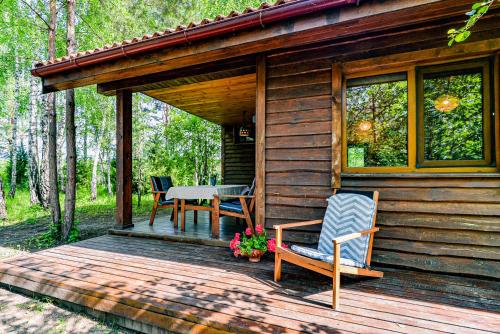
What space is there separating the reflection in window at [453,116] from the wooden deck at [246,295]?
114cm

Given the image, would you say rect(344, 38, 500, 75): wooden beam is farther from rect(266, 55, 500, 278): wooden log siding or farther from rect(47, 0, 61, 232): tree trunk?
rect(47, 0, 61, 232): tree trunk

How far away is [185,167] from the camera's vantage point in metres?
8.05

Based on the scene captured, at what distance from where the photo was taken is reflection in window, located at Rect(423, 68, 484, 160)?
94.1 inches

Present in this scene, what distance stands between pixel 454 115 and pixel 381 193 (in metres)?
0.96

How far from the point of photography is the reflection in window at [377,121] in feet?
8.66

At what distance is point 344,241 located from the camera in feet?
6.33

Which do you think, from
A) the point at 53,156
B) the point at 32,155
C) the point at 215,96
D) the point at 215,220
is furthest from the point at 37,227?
the point at 32,155

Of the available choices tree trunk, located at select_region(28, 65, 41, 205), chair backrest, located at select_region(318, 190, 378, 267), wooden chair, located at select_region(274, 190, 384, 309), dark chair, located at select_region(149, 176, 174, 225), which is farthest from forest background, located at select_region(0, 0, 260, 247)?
chair backrest, located at select_region(318, 190, 378, 267)

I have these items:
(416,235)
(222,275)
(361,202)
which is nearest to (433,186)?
(416,235)

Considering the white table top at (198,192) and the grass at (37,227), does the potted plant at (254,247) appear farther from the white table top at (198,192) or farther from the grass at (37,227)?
the grass at (37,227)

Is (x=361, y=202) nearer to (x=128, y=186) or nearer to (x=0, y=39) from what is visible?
(x=128, y=186)

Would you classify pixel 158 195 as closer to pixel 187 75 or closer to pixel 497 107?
pixel 187 75

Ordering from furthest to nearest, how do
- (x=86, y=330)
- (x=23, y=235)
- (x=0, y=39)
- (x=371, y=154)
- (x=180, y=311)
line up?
(x=0, y=39), (x=23, y=235), (x=371, y=154), (x=86, y=330), (x=180, y=311)

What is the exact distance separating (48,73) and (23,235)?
311 centimetres
